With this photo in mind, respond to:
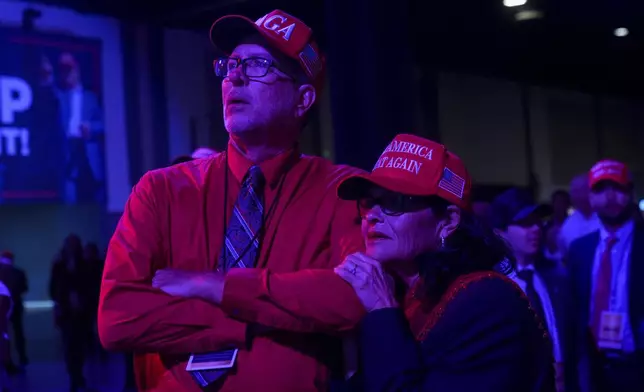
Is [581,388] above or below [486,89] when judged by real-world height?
below

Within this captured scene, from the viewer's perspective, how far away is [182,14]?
1377cm

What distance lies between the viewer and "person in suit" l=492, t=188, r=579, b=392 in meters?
4.63

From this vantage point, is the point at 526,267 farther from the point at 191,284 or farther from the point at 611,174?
the point at 191,284

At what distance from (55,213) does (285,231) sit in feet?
60.8

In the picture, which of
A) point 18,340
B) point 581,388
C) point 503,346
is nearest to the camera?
point 503,346

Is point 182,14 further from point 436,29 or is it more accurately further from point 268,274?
point 268,274

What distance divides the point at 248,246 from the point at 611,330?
133 inches

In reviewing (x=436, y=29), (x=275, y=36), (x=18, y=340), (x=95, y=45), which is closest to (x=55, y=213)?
(x=95, y=45)

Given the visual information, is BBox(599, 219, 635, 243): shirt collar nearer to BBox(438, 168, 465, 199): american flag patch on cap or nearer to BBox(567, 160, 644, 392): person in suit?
BBox(567, 160, 644, 392): person in suit

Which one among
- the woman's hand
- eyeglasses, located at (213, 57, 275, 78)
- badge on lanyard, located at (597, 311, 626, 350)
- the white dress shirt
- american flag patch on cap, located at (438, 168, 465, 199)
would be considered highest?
eyeglasses, located at (213, 57, 275, 78)

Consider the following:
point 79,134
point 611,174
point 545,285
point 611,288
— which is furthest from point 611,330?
point 79,134

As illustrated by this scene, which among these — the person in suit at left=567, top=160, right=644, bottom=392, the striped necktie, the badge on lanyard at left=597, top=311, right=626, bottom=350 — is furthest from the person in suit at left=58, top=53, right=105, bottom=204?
the striped necktie

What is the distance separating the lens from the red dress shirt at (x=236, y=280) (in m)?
2.13

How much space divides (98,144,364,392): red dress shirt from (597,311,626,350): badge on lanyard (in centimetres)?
314
